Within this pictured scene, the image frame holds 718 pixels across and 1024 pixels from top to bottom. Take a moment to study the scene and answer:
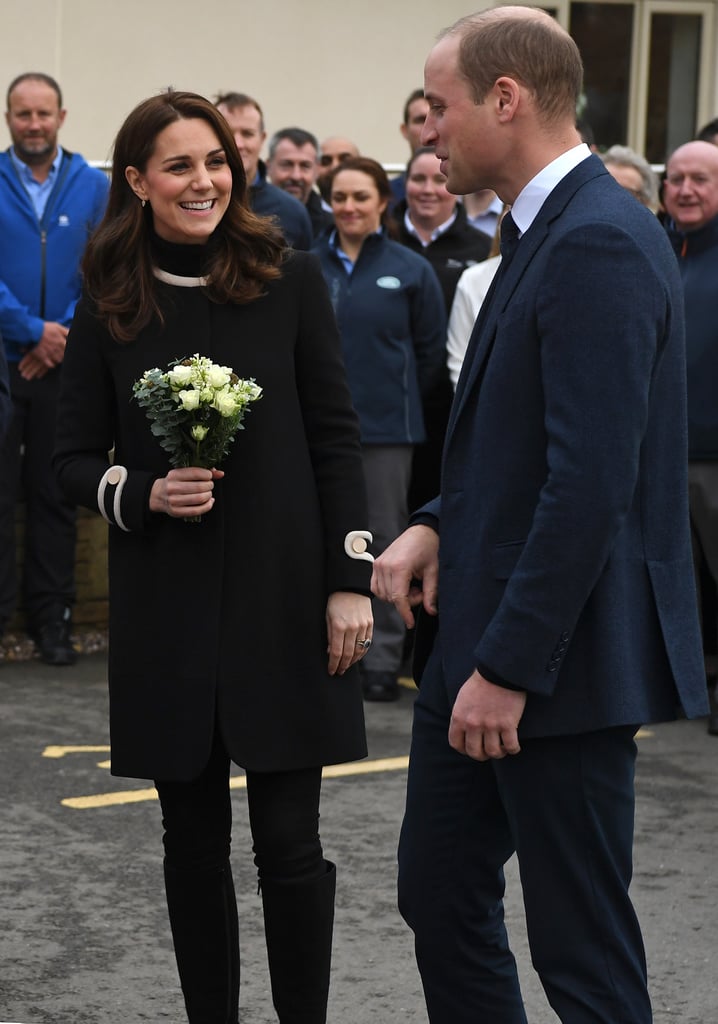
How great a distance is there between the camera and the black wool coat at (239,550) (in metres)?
3.68

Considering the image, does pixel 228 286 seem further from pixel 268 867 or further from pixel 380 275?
pixel 380 275

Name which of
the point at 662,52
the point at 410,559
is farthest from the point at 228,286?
the point at 662,52

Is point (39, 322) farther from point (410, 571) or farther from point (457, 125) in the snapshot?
point (457, 125)

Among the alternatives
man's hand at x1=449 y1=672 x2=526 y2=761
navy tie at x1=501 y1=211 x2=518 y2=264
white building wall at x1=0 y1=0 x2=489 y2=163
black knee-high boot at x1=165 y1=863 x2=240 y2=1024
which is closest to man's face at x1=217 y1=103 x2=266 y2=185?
white building wall at x1=0 y1=0 x2=489 y2=163

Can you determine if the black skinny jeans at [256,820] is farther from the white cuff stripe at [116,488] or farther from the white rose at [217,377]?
the white rose at [217,377]

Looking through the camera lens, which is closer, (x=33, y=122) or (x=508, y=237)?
(x=508, y=237)

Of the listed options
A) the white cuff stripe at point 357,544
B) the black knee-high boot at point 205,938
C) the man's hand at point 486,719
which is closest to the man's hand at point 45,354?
the white cuff stripe at point 357,544

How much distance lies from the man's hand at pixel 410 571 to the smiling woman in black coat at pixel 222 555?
56 centimetres

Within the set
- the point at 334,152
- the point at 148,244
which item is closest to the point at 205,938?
the point at 148,244

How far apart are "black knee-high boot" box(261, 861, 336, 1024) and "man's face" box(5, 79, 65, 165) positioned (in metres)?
5.86

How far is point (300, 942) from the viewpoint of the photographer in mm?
3678

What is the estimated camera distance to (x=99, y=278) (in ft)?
12.5

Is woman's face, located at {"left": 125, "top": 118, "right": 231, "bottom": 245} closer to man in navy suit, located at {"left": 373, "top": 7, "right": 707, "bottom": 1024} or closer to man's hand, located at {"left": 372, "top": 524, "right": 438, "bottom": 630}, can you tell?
man in navy suit, located at {"left": 373, "top": 7, "right": 707, "bottom": 1024}

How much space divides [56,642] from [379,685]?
168 cm
